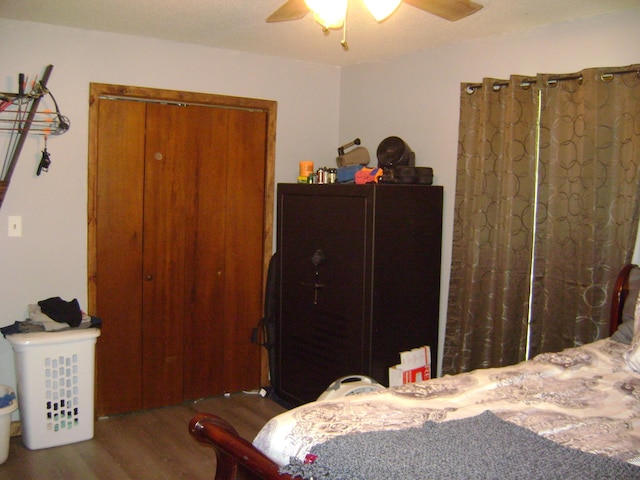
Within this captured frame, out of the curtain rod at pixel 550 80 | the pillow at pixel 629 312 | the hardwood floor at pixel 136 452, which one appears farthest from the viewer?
the hardwood floor at pixel 136 452

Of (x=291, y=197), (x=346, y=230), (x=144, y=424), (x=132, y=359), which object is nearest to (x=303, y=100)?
(x=291, y=197)

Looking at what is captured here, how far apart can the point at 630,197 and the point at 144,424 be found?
9.70ft

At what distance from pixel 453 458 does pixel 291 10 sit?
5.56 feet

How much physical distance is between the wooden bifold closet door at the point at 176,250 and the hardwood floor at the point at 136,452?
213mm

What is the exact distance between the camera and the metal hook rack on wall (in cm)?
320

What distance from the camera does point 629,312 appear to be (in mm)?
2611

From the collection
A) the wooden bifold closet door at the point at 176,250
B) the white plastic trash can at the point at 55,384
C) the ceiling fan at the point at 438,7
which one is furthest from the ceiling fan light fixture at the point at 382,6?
the white plastic trash can at the point at 55,384

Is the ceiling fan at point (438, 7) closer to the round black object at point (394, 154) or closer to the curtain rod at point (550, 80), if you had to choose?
the curtain rod at point (550, 80)

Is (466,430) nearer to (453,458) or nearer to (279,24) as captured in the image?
(453,458)

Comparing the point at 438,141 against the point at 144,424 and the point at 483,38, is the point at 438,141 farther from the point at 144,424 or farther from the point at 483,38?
the point at 144,424

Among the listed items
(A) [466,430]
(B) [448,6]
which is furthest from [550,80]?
(A) [466,430]

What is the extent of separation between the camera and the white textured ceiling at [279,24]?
2875 millimetres

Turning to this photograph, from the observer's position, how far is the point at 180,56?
3.78 metres

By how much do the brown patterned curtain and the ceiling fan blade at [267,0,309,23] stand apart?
53.6 inches
